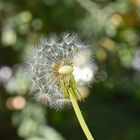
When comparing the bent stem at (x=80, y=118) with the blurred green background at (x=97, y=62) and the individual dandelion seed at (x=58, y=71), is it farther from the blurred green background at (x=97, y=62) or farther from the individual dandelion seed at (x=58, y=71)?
the blurred green background at (x=97, y=62)

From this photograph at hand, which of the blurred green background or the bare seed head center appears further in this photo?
the blurred green background

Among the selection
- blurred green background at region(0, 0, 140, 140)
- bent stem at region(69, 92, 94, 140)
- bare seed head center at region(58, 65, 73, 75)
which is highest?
bare seed head center at region(58, 65, 73, 75)

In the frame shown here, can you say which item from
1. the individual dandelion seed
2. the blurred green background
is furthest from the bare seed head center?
the blurred green background

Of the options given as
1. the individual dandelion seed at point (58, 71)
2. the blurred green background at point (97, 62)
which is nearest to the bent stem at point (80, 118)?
the individual dandelion seed at point (58, 71)

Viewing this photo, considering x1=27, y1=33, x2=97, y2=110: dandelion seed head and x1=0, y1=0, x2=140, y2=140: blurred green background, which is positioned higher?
x1=27, y1=33, x2=97, y2=110: dandelion seed head

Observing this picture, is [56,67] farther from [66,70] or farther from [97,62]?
[97,62]

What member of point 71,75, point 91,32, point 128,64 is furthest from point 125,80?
point 71,75

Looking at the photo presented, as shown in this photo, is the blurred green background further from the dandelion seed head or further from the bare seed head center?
the bare seed head center

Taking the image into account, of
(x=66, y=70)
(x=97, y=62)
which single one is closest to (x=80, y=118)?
(x=66, y=70)
